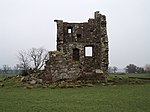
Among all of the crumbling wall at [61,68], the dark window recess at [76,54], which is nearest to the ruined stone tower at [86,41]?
the dark window recess at [76,54]

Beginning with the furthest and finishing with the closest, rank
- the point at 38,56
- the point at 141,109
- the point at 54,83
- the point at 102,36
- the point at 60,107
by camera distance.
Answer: the point at 38,56 → the point at 102,36 → the point at 54,83 → the point at 60,107 → the point at 141,109

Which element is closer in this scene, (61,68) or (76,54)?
(61,68)

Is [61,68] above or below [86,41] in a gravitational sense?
below

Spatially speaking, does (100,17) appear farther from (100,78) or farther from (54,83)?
(54,83)

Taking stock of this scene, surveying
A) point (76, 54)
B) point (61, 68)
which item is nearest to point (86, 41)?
point (76, 54)

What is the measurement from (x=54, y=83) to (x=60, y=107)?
14.1m

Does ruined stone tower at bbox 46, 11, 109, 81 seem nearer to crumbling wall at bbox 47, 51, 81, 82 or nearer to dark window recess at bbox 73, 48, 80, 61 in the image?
dark window recess at bbox 73, 48, 80, 61

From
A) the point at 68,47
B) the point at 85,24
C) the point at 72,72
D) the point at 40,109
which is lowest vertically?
the point at 40,109

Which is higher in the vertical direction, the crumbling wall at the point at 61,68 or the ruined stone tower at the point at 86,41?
the ruined stone tower at the point at 86,41

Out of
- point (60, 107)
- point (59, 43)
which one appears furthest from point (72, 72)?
point (60, 107)

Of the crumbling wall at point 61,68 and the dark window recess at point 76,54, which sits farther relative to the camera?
the dark window recess at point 76,54

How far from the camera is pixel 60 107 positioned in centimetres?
1271

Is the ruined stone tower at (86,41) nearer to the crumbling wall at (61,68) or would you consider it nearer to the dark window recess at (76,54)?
the dark window recess at (76,54)

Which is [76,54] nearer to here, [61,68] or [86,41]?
[86,41]
